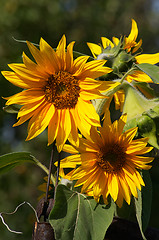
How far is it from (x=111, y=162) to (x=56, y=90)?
0.17 metres

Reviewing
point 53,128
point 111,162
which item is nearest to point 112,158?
point 111,162

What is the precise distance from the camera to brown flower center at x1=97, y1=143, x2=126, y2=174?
725mm

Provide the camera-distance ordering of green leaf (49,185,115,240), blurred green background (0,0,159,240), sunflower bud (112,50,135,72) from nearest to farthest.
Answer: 1. green leaf (49,185,115,240)
2. sunflower bud (112,50,135,72)
3. blurred green background (0,0,159,240)

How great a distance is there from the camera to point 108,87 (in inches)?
27.9

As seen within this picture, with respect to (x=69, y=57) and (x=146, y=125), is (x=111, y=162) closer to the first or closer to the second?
(x=146, y=125)

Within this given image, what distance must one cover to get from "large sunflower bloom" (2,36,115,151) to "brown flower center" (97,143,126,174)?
0.20 feet

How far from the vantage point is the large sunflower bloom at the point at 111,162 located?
0.71 m

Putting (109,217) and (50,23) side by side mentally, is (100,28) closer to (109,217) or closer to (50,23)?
(50,23)

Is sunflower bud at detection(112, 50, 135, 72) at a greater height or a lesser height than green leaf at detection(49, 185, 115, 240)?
greater

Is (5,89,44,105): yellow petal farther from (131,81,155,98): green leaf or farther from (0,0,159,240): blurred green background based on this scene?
(0,0,159,240): blurred green background

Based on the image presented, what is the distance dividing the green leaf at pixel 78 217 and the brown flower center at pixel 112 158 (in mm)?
62

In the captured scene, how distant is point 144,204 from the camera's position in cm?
74

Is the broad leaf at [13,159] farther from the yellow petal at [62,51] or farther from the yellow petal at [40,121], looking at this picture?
the yellow petal at [62,51]

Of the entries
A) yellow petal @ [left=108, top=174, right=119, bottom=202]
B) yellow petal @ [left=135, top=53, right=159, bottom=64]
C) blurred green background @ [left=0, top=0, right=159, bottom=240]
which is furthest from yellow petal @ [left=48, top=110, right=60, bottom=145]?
blurred green background @ [left=0, top=0, right=159, bottom=240]
